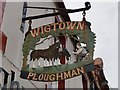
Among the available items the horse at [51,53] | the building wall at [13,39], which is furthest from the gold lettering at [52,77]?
the building wall at [13,39]

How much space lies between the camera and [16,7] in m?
6.31

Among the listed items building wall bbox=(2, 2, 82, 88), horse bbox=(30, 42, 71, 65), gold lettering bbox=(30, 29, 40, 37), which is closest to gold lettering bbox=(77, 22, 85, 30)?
horse bbox=(30, 42, 71, 65)

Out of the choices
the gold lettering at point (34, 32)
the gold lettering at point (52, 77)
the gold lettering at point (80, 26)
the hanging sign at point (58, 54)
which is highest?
the gold lettering at point (80, 26)

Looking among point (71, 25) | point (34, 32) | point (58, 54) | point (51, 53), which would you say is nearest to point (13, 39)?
point (34, 32)

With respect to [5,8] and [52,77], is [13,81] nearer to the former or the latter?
[52,77]

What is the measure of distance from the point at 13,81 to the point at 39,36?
2.88ft

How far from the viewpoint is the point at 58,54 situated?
541 centimetres

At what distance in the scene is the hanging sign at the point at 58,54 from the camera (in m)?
4.96

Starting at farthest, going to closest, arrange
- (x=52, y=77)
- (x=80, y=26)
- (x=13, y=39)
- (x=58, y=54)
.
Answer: (x=13, y=39) < (x=58, y=54) < (x=80, y=26) < (x=52, y=77)

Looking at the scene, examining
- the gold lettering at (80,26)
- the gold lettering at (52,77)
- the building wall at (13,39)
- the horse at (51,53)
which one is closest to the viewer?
the gold lettering at (52,77)

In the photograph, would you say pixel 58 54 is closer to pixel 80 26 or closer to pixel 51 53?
pixel 51 53

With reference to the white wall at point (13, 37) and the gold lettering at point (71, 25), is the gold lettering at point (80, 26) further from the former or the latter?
the white wall at point (13, 37)

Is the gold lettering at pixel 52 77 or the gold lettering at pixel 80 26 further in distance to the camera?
the gold lettering at pixel 80 26

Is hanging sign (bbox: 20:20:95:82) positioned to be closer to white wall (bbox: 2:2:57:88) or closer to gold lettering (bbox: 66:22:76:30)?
gold lettering (bbox: 66:22:76:30)
